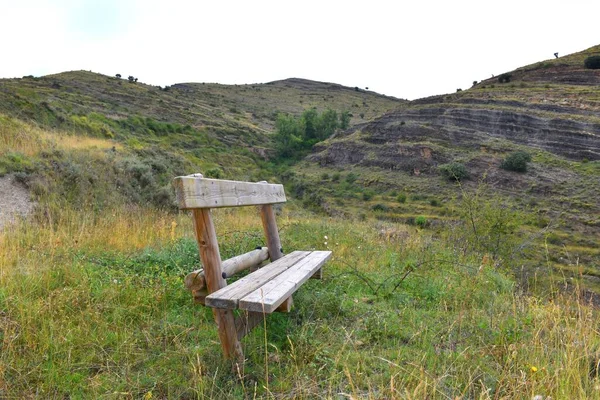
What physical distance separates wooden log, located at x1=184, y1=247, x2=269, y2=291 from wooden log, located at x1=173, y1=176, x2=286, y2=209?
21.7 inches

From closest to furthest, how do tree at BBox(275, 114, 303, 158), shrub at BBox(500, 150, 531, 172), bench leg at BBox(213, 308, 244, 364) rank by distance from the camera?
1. bench leg at BBox(213, 308, 244, 364)
2. shrub at BBox(500, 150, 531, 172)
3. tree at BBox(275, 114, 303, 158)

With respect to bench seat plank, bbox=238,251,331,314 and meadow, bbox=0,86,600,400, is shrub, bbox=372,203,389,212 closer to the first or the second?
meadow, bbox=0,86,600,400

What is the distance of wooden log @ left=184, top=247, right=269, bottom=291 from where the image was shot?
275 cm

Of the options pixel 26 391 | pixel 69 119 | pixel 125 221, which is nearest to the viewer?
pixel 26 391

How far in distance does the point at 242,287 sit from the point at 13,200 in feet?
22.6

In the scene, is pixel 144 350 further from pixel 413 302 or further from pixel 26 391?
pixel 413 302

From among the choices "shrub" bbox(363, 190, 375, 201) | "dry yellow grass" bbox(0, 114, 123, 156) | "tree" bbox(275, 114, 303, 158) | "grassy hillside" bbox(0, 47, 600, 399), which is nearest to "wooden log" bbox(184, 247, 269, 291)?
"grassy hillside" bbox(0, 47, 600, 399)

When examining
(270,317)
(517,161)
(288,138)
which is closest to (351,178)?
(517,161)

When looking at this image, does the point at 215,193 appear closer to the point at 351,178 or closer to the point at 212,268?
the point at 212,268

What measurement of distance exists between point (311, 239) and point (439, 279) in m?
2.74

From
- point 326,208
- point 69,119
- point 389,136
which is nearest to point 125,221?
point 69,119

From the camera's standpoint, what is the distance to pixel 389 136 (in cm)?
4031

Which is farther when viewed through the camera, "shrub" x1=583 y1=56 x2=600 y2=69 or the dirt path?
"shrub" x1=583 y1=56 x2=600 y2=69

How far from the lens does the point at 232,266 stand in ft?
10.9
